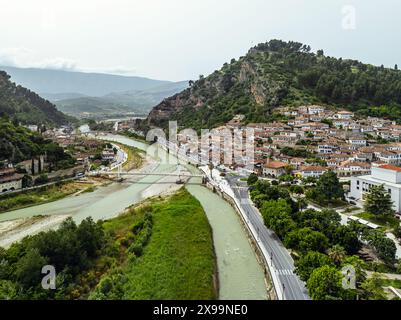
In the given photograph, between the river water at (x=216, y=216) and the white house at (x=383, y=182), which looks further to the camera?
the white house at (x=383, y=182)

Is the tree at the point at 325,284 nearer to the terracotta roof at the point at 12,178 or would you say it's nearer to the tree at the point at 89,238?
the tree at the point at 89,238

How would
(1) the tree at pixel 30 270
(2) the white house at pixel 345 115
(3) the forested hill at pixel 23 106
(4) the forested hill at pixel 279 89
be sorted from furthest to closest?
(3) the forested hill at pixel 23 106 < (4) the forested hill at pixel 279 89 < (2) the white house at pixel 345 115 < (1) the tree at pixel 30 270

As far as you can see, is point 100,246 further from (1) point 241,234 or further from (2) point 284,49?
(2) point 284,49

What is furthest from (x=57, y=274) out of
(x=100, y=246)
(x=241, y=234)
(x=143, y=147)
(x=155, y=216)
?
(x=143, y=147)

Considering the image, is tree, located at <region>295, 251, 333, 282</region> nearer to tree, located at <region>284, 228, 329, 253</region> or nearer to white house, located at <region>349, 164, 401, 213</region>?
tree, located at <region>284, 228, 329, 253</region>

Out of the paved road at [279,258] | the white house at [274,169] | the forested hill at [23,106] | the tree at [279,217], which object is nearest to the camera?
the paved road at [279,258]

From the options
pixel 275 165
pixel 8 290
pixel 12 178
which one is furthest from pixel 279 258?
pixel 12 178

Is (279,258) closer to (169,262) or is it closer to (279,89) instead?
(169,262)

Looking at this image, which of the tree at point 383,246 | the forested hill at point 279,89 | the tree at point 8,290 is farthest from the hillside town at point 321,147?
the tree at point 8,290

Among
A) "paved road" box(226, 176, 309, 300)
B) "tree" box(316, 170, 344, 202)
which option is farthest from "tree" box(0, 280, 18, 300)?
"tree" box(316, 170, 344, 202)
